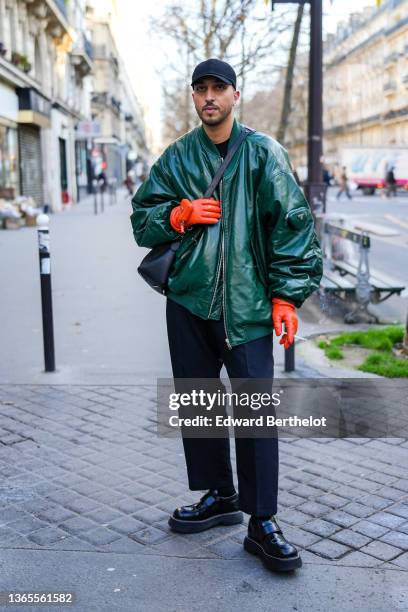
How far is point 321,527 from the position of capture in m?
3.61

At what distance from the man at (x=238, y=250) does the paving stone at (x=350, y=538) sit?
0.35 metres

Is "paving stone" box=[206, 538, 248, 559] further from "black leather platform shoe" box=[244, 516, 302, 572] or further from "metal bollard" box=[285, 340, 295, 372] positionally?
"metal bollard" box=[285, 340, 295, 372]

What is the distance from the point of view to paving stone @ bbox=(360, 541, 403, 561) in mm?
3336

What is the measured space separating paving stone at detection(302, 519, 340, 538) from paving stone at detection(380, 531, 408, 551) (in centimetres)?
22

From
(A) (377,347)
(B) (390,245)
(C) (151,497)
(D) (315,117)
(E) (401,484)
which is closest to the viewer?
(C) (151,497)

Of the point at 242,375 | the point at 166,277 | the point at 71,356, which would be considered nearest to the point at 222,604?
the point at 242,375

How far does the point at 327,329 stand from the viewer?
7.99 m

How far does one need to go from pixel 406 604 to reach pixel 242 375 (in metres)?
1.05

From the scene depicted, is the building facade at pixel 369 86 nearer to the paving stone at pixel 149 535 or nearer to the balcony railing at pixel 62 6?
the balcony railing at pixel 62 6

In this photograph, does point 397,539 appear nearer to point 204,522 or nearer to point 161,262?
point 204,522

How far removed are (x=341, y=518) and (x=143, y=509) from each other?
929 mm

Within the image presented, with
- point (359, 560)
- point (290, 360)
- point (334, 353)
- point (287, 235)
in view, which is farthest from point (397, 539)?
point (334, 353)

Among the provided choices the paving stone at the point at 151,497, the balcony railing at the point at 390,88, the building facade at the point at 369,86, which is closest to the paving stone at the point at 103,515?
the paving stone at the point at 151,497

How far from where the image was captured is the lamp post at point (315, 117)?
1046 cm
